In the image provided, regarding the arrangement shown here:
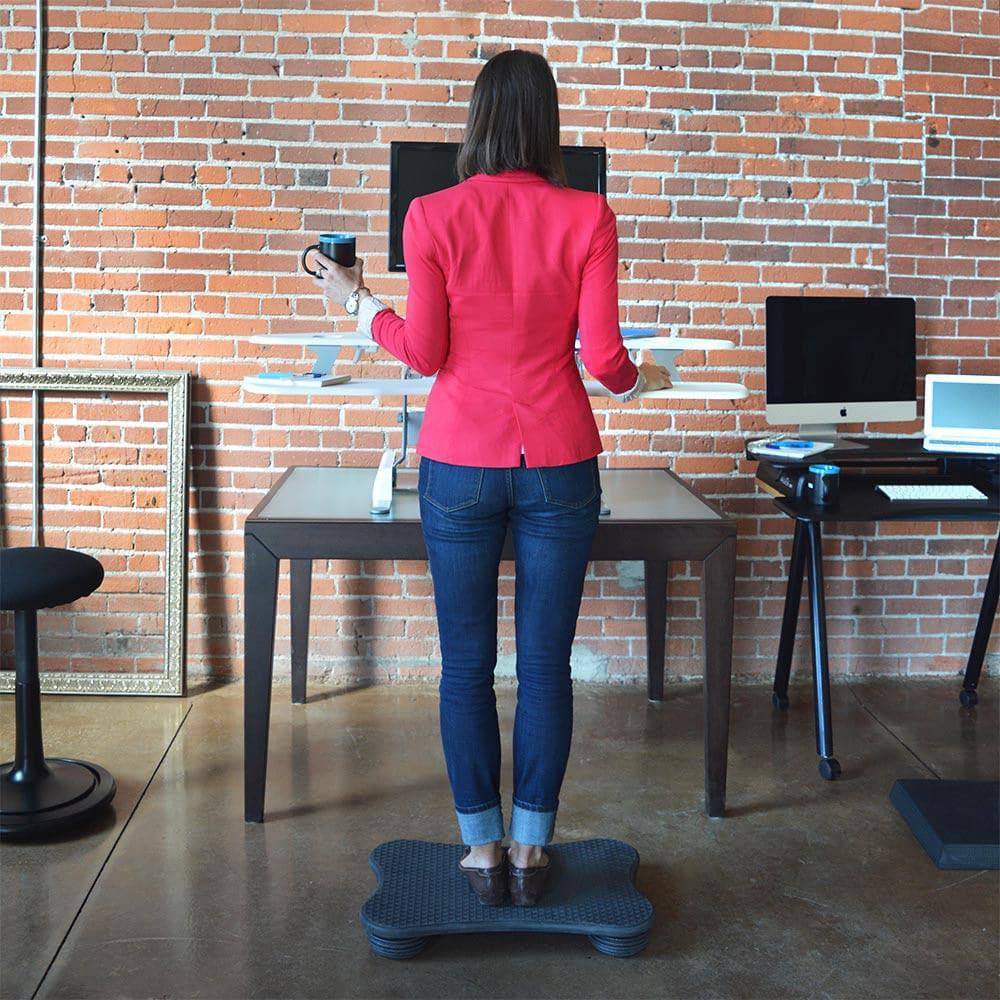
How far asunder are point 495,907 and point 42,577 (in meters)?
1.46

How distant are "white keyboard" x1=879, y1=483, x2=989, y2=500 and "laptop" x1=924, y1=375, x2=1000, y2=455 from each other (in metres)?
0.19

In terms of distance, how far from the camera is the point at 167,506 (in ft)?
13.5

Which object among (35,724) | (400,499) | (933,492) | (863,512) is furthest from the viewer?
(933,492)

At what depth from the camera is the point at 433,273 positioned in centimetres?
234

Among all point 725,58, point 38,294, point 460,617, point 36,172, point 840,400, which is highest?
point 725,58

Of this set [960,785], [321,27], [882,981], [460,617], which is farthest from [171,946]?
[321,27]

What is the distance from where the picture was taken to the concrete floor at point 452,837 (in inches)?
97.7

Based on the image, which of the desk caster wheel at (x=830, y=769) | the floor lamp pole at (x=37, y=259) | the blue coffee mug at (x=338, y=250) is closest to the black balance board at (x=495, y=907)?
the desk caster wheel at (x=830, y=769)

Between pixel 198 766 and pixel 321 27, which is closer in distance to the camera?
pixel 198 766

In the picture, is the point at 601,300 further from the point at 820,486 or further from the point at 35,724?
the point at 35,724

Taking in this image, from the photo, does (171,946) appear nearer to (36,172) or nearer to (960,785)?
(960,785)

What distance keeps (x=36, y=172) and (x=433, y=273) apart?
2273 millimetres

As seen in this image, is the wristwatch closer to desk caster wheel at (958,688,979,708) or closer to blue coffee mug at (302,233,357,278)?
blue coffee mug at (302,233,357,278)

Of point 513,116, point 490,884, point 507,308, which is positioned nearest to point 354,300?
point 507,308
